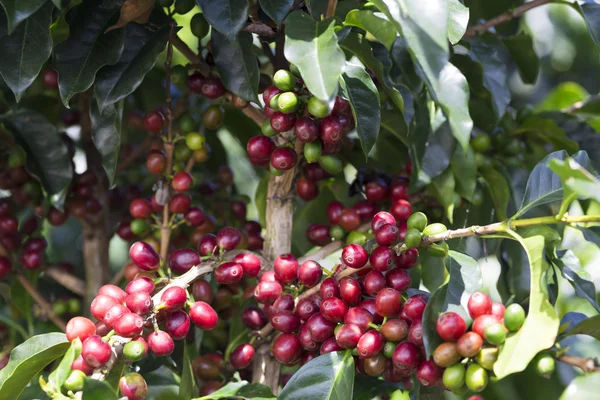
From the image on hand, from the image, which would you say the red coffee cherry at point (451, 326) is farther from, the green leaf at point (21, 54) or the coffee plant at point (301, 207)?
the green leaf at point (21, 54)

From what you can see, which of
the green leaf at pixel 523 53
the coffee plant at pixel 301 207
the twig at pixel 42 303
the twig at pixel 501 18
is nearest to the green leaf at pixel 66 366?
the coffee plant at pixel 301 207

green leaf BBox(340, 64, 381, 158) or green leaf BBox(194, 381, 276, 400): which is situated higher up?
green leaf BBox(340, 64, 381, 158)

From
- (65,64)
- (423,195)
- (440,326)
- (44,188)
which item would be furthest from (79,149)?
(440,326)

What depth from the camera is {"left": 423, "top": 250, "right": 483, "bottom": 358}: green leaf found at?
2.34 feet

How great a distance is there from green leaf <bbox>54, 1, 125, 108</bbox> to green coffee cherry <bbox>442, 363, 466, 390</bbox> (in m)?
0.57

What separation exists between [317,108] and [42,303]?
2.43ft

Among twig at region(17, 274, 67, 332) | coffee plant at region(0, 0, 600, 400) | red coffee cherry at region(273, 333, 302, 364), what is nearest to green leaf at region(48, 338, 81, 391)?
coffee plant at region(0, 0, 600, 400)

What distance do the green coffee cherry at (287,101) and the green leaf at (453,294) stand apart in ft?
0.89

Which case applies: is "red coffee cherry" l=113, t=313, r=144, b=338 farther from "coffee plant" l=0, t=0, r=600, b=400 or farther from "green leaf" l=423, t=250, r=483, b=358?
"green leaf" l=423, t=250, r=483, b=358

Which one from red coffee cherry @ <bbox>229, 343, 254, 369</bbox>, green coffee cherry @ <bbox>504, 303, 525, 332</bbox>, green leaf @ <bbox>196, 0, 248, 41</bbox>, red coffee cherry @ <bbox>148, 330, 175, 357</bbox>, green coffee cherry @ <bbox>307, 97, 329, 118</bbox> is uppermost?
green leaf @ <bbox>196, 0, 248, 41</bbox>

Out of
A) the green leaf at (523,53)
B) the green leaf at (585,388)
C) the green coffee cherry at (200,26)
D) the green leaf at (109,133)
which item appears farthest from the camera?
the green leaf at (523,53)

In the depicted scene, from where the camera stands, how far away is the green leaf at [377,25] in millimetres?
750

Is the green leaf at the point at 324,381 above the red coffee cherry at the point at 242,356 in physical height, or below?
above

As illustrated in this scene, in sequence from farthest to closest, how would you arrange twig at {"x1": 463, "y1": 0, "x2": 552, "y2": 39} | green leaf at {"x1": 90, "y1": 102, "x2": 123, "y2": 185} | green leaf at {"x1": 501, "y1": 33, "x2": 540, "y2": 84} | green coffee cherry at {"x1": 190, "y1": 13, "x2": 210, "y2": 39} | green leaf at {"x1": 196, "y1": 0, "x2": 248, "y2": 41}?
1. green leaf at {"x1": 501, "y1": 33, "x2": 540, "y2": 84}
2. twig at {"x1": 463, "y1": 0, "x2": 552, "y2": 39}
3. green coffee cherry at {"x1": 190, "y1": 13, "x2": 210, "y2": 39}
4. green leaf at {"x1": 90, "y1": 102, "x2": 123, "y2": 185}
5. green leaf at {"x1": 196, "y1": 0, "x2": 248, "y2": 41}
